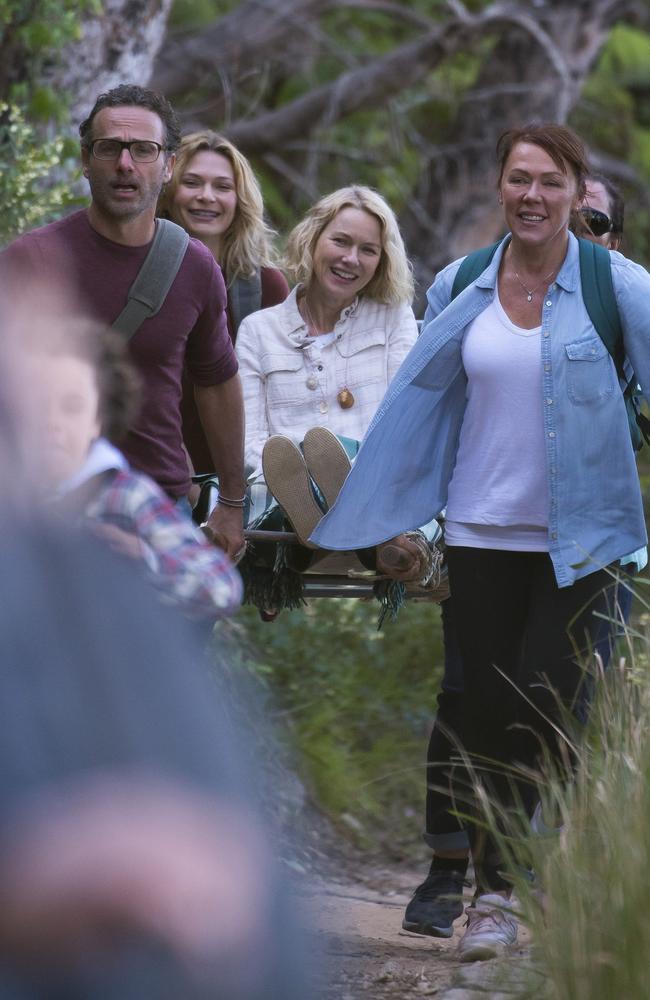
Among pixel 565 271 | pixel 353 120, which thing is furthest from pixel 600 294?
pixel 353 120

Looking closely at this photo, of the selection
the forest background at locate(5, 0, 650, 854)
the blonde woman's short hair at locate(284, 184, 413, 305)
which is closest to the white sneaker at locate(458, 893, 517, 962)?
the forest background at locate(5, 0, 650, 854)

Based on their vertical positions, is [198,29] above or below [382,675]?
above

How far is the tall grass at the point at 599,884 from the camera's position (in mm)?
2885

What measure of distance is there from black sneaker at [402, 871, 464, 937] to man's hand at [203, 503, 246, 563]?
1.19 m

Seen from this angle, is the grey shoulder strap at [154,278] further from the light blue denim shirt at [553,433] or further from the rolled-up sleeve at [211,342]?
the light blue denim shirt at [553,433]

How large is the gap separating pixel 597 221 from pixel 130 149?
1.53 metres

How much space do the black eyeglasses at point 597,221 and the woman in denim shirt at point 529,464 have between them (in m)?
0.56

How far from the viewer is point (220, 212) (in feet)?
18.0

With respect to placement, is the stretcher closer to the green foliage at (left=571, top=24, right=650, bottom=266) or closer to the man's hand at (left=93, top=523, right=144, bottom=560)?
the man's hand at (left=93, top=523, right=144, bottom=560)

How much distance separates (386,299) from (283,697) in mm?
3091

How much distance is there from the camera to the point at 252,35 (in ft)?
33.4

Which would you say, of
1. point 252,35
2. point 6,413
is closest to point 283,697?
point 252,35

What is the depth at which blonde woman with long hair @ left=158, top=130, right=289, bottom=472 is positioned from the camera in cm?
546

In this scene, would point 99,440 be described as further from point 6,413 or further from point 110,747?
point 110,747
